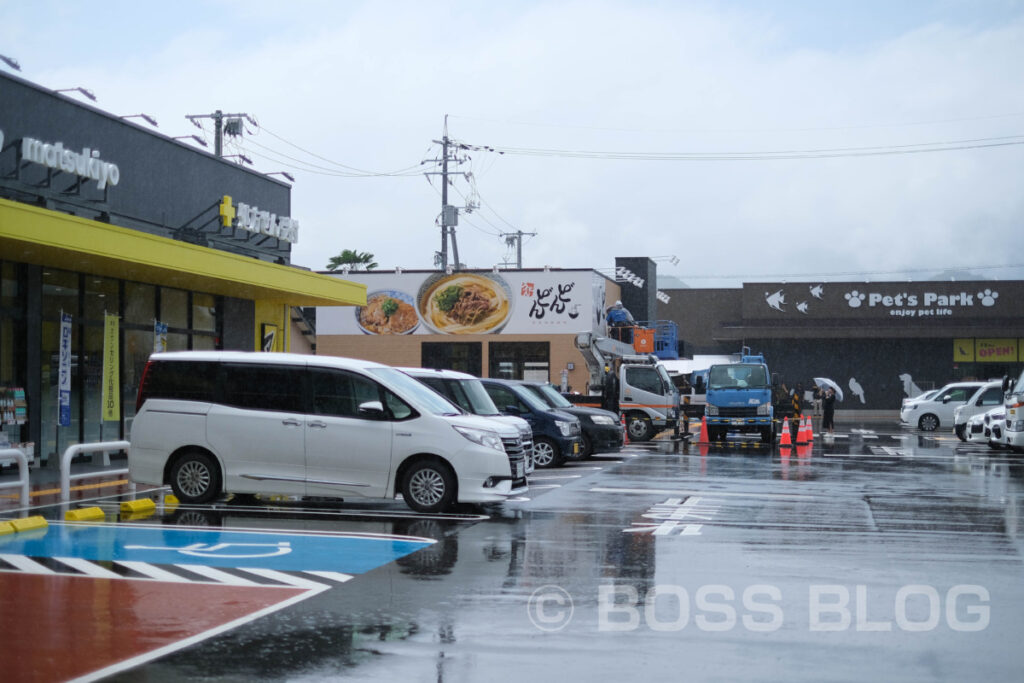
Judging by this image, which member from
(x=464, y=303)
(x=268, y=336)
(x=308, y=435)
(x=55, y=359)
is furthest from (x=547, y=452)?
(x=464, y=303)

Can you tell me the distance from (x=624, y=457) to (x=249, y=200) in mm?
10933

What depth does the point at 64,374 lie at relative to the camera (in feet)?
68.2

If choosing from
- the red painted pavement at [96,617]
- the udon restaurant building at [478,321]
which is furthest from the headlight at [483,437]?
the udon restaurant building at [478,321]

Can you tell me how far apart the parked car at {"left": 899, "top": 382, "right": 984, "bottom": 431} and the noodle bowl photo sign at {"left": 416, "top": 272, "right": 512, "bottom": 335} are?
1713 cm

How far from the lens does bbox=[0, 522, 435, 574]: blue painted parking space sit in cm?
1052

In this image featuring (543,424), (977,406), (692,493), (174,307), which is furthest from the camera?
(977,406)

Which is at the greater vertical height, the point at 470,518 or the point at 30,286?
the point at 30,286

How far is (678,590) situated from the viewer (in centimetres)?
920

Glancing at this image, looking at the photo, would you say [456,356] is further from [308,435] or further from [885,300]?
[308,435]

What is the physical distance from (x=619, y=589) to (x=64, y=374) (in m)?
14.8

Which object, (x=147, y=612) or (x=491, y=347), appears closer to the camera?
(x=147, y=612)

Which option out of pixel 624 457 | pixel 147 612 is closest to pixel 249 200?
pixel 624 457

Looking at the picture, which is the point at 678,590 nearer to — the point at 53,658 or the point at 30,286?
the point at 53,658

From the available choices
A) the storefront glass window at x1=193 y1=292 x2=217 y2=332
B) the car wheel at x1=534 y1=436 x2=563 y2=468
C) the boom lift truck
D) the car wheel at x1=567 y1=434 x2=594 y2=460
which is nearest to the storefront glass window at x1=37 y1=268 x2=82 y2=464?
the storefront glass window at x1=193 y1=292 x2=217 y2=332
